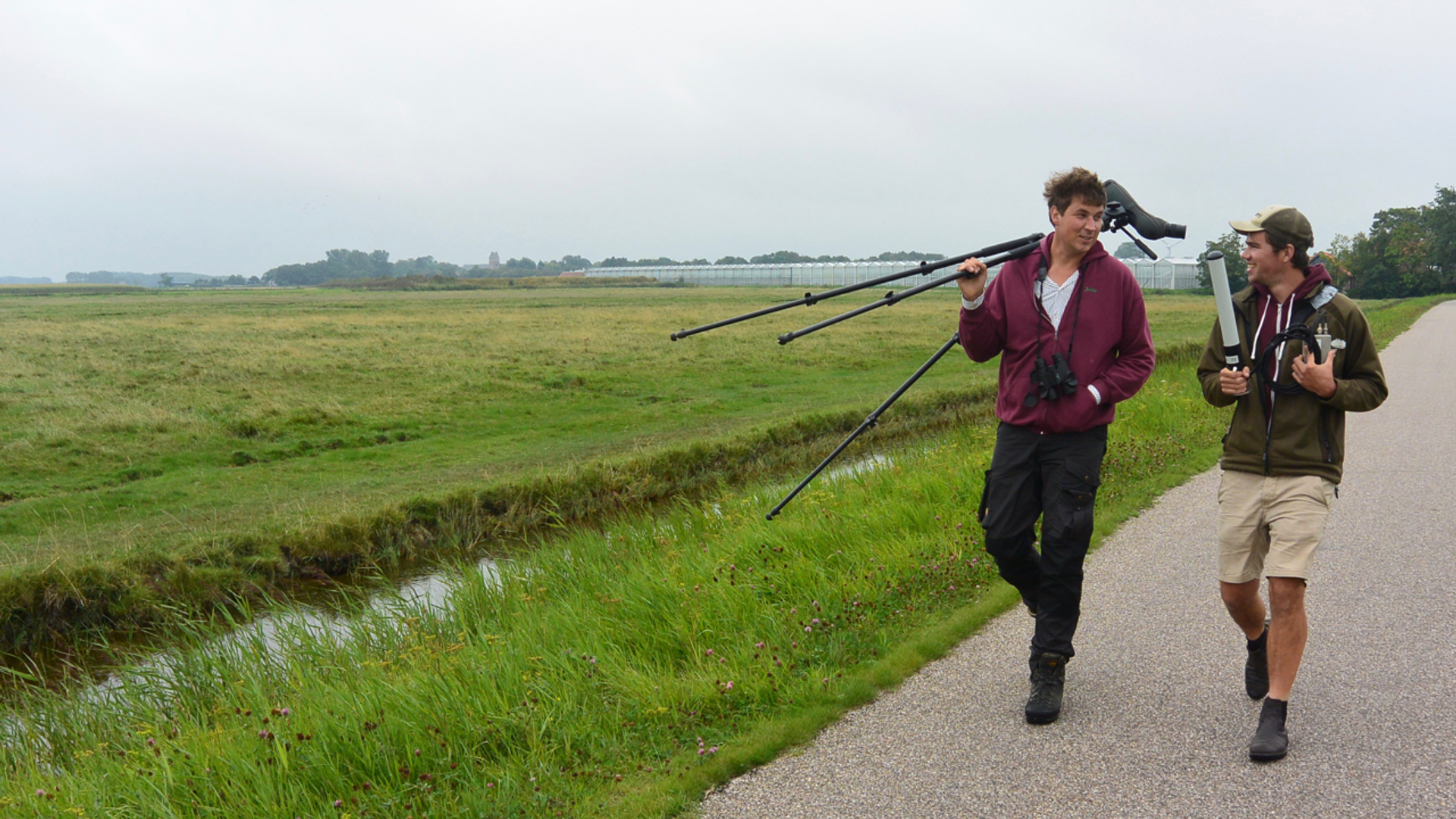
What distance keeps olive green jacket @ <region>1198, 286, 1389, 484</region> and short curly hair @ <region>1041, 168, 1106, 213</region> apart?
72cm

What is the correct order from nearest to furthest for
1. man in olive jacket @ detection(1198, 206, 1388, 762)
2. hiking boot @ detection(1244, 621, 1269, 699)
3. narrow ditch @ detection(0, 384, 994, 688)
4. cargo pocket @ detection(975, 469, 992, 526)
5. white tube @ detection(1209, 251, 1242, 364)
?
white tube @ detection(1209, 251, 1242, 364)
man in olive jacket @ detection(1198, 206, 1388, 762)
hiking boot @ detection(1244, 621, 1269, 699)
cargo pocket @ detection(975, 469, 992, 526)
narrow ditch @ detection(0, 384, 994, 688)

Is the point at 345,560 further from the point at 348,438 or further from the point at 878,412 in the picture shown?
the point at 878,412

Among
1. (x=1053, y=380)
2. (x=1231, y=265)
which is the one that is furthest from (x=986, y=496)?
(x=1231, y=265)

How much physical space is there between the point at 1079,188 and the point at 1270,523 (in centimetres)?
160

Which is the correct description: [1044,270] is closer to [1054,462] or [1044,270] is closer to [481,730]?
[1054,462]

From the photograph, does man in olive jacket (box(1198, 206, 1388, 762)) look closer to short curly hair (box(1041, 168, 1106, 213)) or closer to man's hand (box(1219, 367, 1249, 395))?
man's hand (box(1219, 367, 1249, 395))

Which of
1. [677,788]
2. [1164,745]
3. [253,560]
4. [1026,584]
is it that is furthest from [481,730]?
[253,560]

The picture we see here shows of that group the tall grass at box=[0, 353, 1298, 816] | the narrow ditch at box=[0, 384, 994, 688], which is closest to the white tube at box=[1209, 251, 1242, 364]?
the tall grass at box=[0, 353, 1298, 816]

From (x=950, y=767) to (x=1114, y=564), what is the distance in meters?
3.48

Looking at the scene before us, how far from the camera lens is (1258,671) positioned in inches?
179

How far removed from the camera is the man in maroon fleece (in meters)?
4.36

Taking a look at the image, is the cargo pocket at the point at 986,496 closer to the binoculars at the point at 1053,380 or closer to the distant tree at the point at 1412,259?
the binoculars at the point at 1053,380

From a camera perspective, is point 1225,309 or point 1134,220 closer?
point 1225,309

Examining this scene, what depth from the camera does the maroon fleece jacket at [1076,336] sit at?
172 inches
